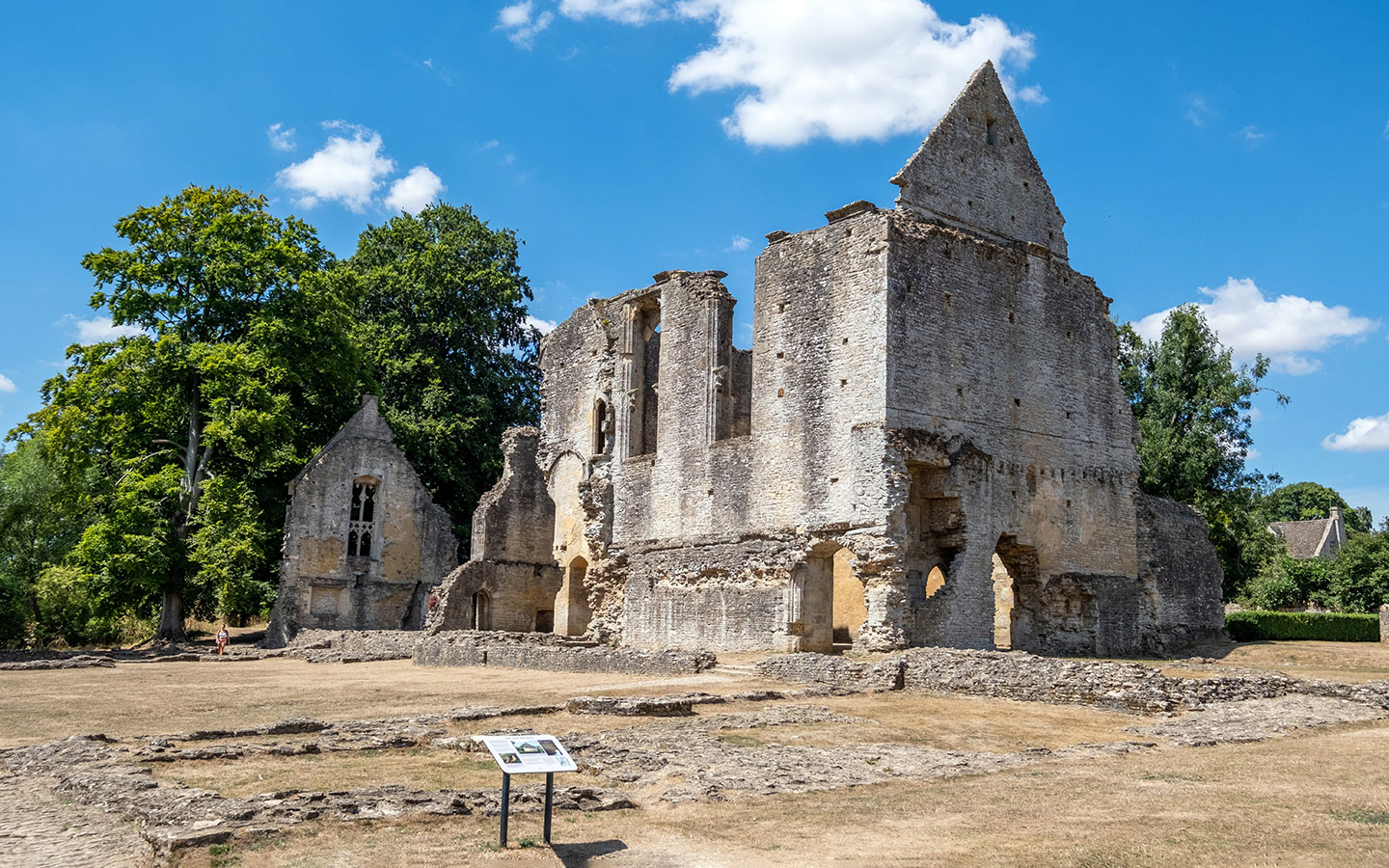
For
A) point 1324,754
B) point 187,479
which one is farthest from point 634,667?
point 187,479

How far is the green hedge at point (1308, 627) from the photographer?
3122 centimetres

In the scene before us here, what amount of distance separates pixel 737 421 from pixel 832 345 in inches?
230

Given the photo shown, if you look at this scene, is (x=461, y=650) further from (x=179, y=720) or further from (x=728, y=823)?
(x=728, y=823)

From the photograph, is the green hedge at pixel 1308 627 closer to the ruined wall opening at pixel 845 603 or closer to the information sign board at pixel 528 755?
the ruined wall opening at pixel 845 603

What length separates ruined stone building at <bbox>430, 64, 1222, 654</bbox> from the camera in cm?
2119

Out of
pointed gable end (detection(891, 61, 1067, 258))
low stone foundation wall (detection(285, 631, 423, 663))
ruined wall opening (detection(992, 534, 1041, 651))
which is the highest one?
pointed gable end (detection(891, 61, 1067, 258))

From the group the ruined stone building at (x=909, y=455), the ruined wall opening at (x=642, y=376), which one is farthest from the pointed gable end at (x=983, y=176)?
the ruined wall opening at (x=642, y=376)

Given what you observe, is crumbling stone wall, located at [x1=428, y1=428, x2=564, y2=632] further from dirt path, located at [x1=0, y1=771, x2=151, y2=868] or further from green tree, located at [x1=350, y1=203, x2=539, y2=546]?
dirt path, located at [x1=0, y1=771, x2=151, y2=868]

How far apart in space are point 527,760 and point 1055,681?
1024 cm

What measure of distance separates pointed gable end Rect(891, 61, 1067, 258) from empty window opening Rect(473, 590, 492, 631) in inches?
639

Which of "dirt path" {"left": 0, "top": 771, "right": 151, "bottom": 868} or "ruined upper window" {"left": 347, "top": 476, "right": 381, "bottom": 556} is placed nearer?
"dirt path" {"left": 0, "top": 771, "right": 151, "bottom": 868}

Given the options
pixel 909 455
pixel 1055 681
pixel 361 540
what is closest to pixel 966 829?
pixel 1055 681

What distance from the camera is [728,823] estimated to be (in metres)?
7.42

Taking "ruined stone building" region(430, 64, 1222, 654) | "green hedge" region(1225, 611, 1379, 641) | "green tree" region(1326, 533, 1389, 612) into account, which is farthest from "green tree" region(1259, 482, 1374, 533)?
"ruined stone building" region(430, 64, 1222, 654)
